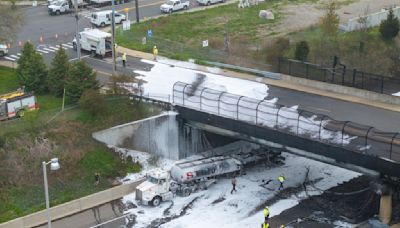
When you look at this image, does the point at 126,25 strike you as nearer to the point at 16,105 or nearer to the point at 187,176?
the point at 16,105

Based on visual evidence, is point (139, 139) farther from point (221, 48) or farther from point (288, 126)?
point (221, 48)

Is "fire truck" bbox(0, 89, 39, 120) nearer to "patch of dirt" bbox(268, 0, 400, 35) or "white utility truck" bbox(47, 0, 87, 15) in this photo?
"patch of dirt" bbox(268, 0, 400, 35)

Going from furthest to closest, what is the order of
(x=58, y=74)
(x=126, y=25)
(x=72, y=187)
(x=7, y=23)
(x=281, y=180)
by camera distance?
1. (x=126, y=25)
2. (x=7, y=23)
3. (x=58, y=74)
4. (x=281, y=180)
5. (x=72, y=187)

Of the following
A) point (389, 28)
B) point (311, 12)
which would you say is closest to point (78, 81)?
point (389, 28)

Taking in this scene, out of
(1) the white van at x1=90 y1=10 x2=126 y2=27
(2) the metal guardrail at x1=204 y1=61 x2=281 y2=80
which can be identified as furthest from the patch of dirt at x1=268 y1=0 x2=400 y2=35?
(1) the white van at x1=90 y1=10 x2=126 y2=27

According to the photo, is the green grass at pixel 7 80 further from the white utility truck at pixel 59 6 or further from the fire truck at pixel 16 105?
the white utility truck at pixel 59 6
